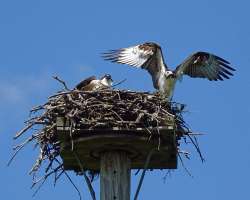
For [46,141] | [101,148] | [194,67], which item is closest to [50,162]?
[46,141]

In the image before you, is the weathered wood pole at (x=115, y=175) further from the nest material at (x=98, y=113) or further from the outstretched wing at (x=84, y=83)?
the outstretched wing at (x=84, y=83)

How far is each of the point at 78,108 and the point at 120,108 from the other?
22.9 inches

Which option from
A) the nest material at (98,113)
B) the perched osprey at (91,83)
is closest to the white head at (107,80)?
the perched osprey at (91,83)

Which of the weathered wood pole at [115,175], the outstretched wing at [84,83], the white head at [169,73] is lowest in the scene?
the weathered wood pole at [115,175]

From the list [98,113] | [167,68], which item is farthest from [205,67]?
[98,113]

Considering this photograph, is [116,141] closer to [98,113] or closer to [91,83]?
[98,113]

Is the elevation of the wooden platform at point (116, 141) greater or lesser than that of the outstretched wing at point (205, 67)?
lesser

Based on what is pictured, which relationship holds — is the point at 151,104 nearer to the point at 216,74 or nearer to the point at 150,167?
the point at 150,167

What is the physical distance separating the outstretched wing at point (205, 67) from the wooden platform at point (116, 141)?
14.0ft

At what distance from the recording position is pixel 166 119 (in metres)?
10.8

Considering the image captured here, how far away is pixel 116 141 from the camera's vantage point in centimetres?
1048

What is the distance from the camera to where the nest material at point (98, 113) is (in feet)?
35.3

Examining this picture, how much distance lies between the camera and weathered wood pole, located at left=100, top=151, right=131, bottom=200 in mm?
10086

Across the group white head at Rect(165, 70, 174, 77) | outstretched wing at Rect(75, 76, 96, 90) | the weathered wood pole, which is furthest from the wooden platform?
white head at Rect(165, 70, 174, 77)
